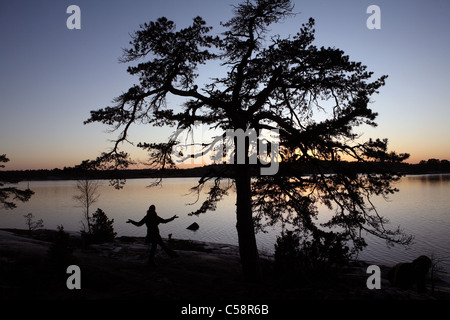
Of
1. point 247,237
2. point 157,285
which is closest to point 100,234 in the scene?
point 157,285

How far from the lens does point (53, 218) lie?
4988 cm

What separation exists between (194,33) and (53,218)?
170ft

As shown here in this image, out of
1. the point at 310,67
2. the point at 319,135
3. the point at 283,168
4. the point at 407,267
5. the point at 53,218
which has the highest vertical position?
the point at 310,67

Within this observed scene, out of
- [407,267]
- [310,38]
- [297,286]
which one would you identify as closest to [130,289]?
[297,286]

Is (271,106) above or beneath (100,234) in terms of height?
above

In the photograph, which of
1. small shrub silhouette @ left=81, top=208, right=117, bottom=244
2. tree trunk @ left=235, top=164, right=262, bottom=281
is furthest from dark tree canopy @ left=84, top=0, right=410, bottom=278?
small shrub silhouette @ left=81, top=208, right=117, bottom=244

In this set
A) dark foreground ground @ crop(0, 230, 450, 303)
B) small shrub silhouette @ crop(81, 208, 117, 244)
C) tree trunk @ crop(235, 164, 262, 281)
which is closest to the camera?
dark foreground ground @ crop(0, 230, 450, 303)

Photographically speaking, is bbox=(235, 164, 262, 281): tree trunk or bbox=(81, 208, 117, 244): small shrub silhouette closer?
bbox=(235, 164, 262, 281): tree trunk

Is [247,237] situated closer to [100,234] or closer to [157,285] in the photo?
[157,285]

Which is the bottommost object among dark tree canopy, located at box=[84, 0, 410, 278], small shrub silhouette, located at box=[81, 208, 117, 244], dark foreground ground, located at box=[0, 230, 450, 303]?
small shrub silhouette, located at box=[81, 208, 117, 244]

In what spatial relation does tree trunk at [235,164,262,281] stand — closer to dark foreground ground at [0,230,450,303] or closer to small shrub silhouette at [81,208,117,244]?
dark foreground ground at [0,230,450,303]
